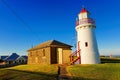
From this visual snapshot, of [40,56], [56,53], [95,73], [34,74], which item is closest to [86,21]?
[56,53]

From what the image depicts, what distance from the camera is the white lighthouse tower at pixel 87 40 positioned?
2825 cm

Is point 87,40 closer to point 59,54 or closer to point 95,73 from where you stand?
point 59,54

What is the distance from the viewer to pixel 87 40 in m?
28.8

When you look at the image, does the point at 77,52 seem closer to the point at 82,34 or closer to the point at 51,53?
the point at 82,34

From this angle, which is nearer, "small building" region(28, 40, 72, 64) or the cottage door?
"small building" region(28, 40, 72, 64)

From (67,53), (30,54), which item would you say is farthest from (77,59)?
(30,54)

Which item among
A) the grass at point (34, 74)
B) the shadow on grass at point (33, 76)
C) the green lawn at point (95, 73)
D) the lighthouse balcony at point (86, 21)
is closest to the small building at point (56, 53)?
the lighthouse balcony at point (86, 21)

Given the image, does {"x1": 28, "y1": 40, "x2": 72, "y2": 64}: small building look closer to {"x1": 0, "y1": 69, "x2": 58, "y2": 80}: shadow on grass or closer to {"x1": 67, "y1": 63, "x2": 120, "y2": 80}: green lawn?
{"x1": 67, "y1": 63, "x2": 120, "y2": 80}: green lawn

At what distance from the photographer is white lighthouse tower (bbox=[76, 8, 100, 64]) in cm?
2825

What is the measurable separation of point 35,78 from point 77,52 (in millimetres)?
13592

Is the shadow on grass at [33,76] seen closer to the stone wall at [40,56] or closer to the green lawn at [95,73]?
the green lawn at [95,73]

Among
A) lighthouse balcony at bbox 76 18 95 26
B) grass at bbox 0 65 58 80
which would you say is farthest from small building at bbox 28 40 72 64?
grass at bbox 0 65 58 80

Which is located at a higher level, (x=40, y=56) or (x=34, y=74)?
(x=40, y=56)

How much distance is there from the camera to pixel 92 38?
95.2ft
